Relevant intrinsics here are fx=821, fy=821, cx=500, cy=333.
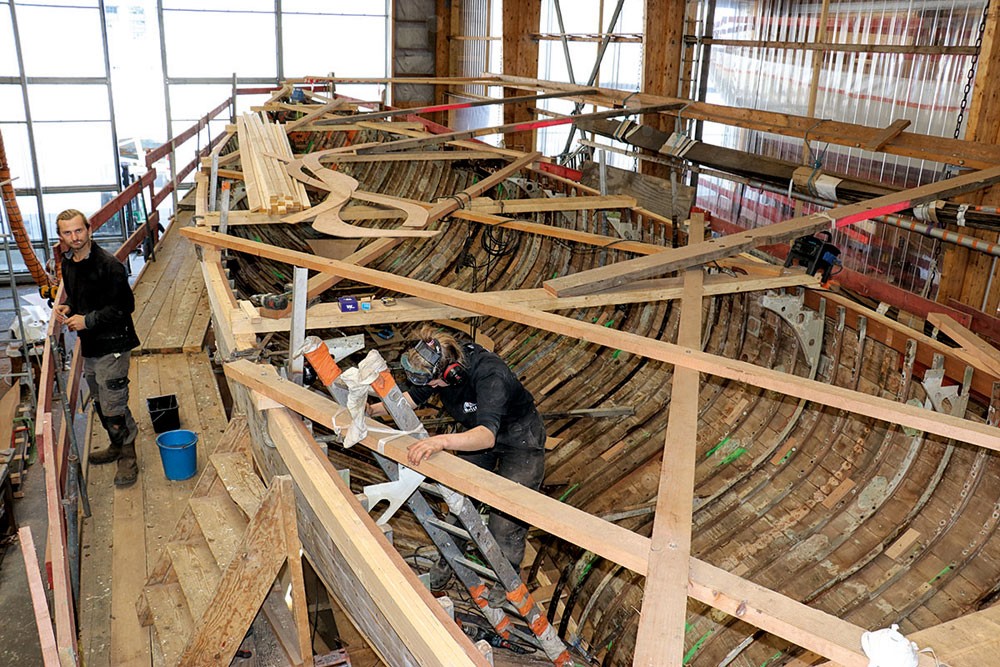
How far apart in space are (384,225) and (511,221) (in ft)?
10.4

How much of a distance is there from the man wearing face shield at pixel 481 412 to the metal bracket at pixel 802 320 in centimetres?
187

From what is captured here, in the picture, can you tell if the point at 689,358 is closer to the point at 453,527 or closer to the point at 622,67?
the point at 453,527

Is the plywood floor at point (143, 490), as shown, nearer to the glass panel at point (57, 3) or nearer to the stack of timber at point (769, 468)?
the stack of timber at point (769, 468)

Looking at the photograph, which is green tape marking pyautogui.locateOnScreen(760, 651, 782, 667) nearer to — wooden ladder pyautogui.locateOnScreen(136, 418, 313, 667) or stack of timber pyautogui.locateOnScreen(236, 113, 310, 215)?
wooden ladder pyautogui.locateOnScreen(136, 418, 313, 667)

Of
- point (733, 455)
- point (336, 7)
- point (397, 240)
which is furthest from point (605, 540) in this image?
point (336, 7)

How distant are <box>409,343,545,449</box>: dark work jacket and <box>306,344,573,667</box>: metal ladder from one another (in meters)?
0.35

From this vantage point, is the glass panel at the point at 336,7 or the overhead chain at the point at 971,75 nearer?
the overhead chain at the point at 971,75

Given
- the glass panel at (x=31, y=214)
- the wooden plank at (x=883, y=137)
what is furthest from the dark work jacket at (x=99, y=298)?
the glass panel at (x=31, y=214)

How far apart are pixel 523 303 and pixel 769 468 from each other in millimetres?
1741

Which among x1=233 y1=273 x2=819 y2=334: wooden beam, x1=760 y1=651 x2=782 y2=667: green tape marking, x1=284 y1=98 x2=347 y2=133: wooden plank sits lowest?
x1=760 y1=651 x2=782 y2=667: green tape marking

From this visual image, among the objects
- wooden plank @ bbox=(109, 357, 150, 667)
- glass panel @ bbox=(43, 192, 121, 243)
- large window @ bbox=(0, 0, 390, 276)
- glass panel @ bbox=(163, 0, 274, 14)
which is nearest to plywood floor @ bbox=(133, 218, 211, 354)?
wooden plank @ bbox=(109, 357, 150, 667)

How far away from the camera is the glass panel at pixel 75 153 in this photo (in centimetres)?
1544

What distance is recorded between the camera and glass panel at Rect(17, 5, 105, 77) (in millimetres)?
14812

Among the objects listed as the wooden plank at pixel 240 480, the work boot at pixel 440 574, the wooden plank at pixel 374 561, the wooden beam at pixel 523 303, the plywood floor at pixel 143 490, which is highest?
the wooden beam at pixel 523 303
